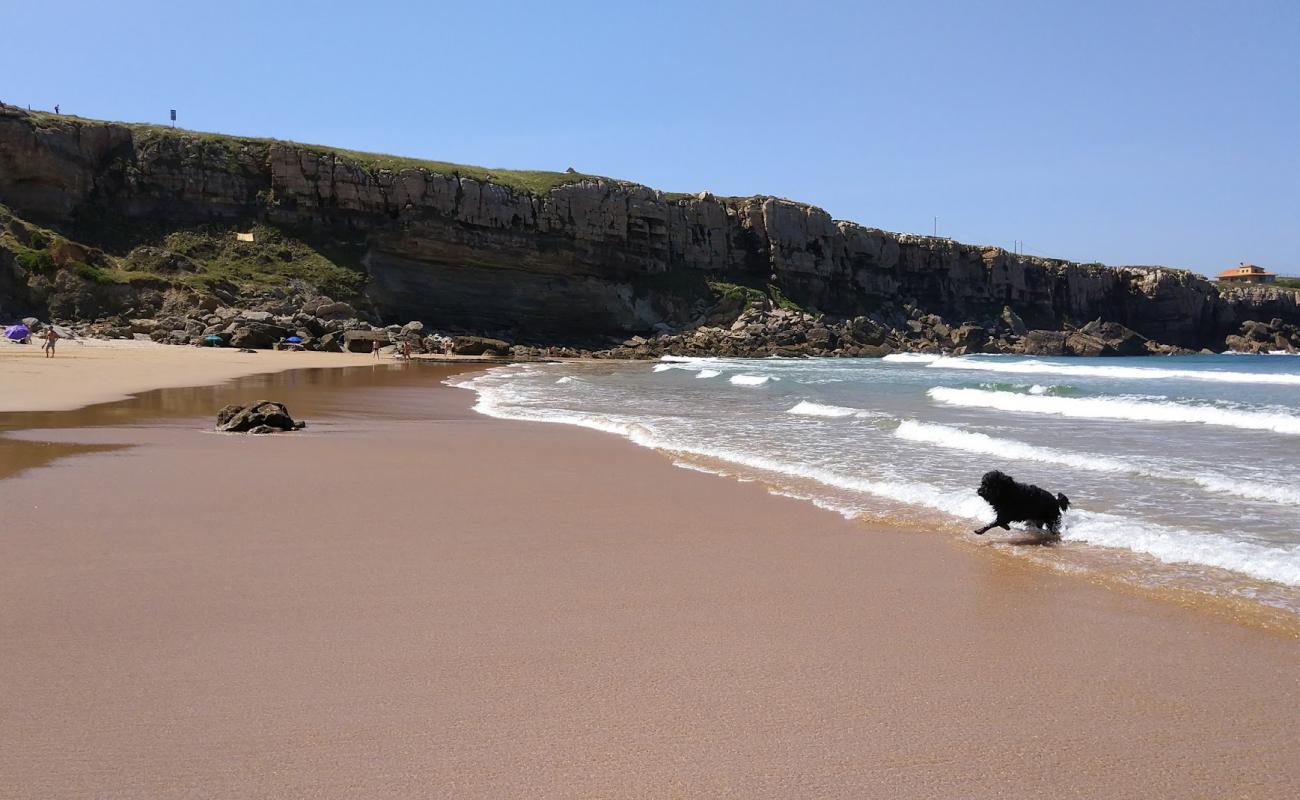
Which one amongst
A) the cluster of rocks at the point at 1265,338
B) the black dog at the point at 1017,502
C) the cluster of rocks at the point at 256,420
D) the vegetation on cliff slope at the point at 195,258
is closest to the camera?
the black dog at the point at 1017,502

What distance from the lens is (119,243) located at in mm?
52844

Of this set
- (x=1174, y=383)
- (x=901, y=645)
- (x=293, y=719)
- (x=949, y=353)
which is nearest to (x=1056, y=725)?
(x=901, y=645)

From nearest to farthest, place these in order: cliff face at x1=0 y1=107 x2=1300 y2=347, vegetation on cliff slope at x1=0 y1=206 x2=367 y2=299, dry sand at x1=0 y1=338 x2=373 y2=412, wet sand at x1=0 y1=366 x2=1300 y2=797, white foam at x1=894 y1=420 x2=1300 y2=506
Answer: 1. wet sand at x1=0 y1=366 x2=1300 y2=797
2. white foam at x1=894 y1=420 x2=1300 y2=506
3. dry sand at x1=0 y1=338 x2=373 y2=412
4. vegetation on cliff slope at x1=0 y1=206 x2=367 y2=299
5. cliff face at x1=0 y1=107 x2=1300 y2=347

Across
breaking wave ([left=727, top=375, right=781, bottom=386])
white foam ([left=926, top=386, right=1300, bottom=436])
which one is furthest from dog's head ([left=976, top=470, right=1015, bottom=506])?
breaking wave ([left=727, top=375, right=781, bottom=386])

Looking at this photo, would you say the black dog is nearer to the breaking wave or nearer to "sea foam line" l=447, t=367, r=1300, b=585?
"sea foam line" l=447, t=367, r=1300, b=585

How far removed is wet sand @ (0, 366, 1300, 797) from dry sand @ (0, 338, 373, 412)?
39.7 feet

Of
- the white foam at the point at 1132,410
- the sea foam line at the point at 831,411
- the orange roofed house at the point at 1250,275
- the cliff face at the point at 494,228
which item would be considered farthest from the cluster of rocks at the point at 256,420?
the orange roofed house at the point at 1250,275

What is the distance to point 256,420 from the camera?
1200cm

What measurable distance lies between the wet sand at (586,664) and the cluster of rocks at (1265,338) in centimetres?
10120

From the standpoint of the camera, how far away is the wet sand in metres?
2.73

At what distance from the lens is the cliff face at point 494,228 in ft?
179

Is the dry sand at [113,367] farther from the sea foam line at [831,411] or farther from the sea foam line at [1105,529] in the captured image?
the sea foam line at [831,411]

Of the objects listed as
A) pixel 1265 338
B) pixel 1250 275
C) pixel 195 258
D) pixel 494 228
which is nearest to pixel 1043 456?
pixel 195 258

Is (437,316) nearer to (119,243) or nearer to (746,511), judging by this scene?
(119,243)
